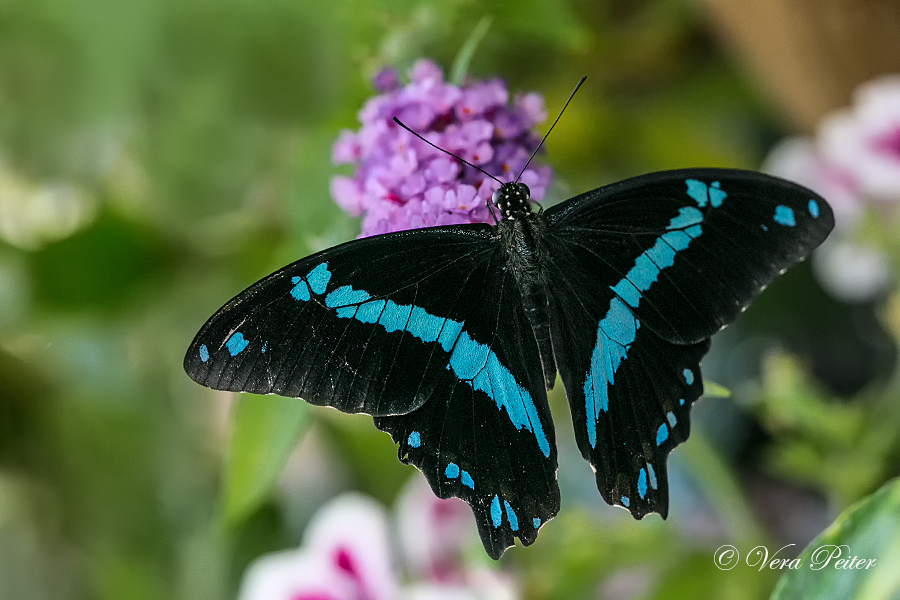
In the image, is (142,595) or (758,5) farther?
(142,595)

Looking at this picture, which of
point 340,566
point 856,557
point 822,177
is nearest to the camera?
point 856,557

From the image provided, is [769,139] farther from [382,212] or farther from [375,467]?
[382,212]

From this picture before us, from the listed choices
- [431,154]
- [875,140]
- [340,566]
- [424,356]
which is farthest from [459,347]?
[875,140]

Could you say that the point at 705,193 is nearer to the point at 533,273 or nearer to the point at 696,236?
the point at 696,236

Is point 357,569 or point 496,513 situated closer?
point 496,513

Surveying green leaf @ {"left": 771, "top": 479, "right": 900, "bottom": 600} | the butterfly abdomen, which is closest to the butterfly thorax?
the butterfly abdomen

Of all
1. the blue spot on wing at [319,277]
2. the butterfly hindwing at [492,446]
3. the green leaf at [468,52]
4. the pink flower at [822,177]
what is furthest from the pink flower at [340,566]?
the pink flower at [822,177]

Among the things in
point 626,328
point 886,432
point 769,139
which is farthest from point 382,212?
point 769,139
